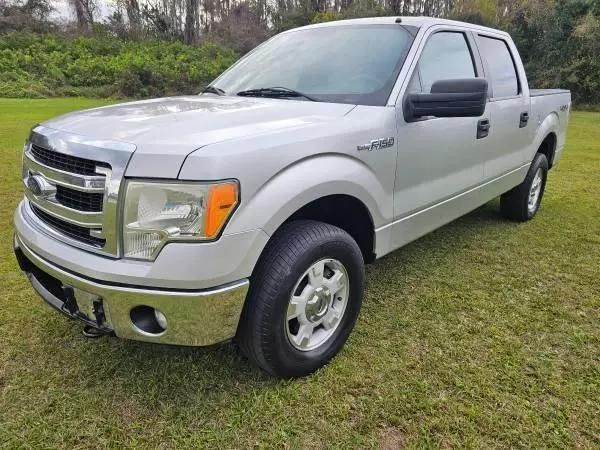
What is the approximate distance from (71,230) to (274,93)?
1.41 m

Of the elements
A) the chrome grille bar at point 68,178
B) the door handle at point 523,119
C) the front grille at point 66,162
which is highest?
the door handle at point 523,119

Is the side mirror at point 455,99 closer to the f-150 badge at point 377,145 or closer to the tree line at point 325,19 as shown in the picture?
the f-150 badge at point 377,145

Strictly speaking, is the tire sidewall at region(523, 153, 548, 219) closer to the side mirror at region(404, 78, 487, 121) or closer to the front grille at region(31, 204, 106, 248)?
the side mirror at region(404, 78, 487, 121)

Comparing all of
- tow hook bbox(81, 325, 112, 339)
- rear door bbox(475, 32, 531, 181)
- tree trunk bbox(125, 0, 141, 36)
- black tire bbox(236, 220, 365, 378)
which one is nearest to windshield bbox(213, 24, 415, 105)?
black tire bbox(236, 220, 365, 378)

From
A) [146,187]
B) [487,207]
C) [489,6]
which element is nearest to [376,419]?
[146,187]

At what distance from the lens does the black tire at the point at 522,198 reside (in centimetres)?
459

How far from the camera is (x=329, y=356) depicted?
7.95 ft

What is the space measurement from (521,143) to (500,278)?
137 cm

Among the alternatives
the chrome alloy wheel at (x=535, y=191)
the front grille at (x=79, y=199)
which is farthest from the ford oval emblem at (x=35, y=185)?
the chrome alloy wheel at (x=535, y=191)

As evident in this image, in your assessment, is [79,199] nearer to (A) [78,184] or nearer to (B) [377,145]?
(A) [78,184]

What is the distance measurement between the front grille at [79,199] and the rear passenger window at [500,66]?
3.02 metres

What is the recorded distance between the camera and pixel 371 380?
233 centimetres

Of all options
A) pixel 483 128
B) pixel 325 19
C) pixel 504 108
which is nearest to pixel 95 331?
pixel 483 128

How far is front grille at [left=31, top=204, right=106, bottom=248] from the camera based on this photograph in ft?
6.37
